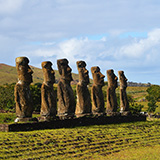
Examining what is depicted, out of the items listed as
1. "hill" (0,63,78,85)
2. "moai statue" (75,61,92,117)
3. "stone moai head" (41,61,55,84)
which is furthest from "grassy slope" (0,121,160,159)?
"hill" (0,63,78,85)

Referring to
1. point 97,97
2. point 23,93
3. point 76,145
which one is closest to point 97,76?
point 97,97

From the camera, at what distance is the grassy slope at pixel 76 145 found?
11820 millimetres

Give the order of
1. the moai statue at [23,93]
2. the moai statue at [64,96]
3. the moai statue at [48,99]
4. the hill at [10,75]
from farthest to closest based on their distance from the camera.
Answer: the hill at [10,75]
the moai statue at [64,96]
the moai statue at [48,99]
the moai statue at [23,93]

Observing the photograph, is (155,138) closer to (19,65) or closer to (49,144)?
(49,144)

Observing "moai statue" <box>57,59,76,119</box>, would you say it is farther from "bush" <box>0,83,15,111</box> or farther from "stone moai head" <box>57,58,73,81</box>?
"bush" <box>0,83,15,111</box>

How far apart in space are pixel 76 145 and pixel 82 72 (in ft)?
24.3

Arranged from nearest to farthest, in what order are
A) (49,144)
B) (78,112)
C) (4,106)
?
1. (49,144)
2. (78,112)
3. (4,106)

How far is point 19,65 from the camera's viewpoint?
15.8 m

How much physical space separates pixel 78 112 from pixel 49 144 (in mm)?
6909

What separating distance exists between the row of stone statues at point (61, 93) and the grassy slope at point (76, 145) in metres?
1.99

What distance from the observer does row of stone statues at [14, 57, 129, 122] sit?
15664 millimetres

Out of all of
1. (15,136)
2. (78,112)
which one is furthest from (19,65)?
(78,112)

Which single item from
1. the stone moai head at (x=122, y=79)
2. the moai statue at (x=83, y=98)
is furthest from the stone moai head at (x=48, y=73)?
the stone moai head at (x=122, y=79)

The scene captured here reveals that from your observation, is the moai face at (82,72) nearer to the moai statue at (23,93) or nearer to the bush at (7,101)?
the moai statue at (23,93)
